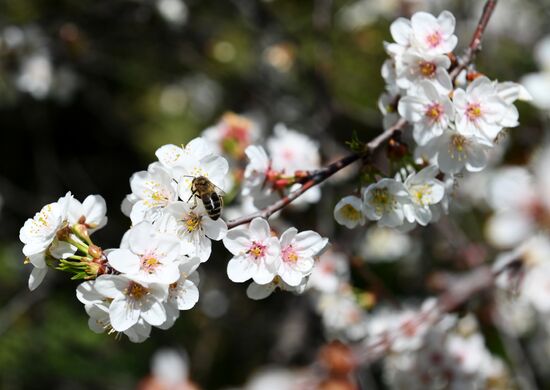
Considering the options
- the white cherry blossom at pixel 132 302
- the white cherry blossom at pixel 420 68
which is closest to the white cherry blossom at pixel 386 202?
the white cherry blossom at pixel 420 68

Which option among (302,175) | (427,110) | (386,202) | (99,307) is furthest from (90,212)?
(427,110)

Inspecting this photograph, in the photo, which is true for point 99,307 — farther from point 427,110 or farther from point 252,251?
point 427,110

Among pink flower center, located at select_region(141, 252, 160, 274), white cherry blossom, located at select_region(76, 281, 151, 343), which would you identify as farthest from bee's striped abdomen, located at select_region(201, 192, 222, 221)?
white cherry blossom, located at select_region(76, 281, 151, 343)

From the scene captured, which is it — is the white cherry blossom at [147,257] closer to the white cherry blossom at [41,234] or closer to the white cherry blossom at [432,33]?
the white cherry blossom at [41,234]

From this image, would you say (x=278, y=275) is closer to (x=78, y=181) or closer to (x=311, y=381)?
(x=311, y=381)

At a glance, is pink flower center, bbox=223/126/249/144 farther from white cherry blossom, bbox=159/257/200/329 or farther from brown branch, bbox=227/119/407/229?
white cherry blossom, bbox=159/257/200/329

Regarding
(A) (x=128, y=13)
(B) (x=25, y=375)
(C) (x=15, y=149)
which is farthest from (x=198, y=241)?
(C) (x=15, y=149)
